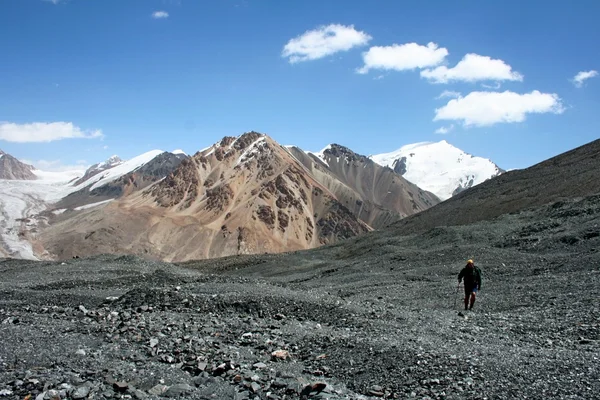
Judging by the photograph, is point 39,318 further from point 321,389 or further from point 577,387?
point 577,387

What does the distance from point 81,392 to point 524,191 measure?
53239mm

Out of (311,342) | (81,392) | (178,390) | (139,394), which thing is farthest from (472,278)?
(81,392)

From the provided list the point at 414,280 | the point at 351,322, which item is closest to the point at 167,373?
the point at 351,322

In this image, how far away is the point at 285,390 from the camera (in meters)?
8.64

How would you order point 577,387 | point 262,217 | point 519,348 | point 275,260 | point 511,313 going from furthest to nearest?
point 262,217, point 275,260, point 511,313, point 519,348, point 577,387

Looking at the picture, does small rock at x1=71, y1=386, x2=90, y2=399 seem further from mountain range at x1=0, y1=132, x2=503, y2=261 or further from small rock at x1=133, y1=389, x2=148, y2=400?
mountain range at x1=0, y1=132, x2=503, y2=261

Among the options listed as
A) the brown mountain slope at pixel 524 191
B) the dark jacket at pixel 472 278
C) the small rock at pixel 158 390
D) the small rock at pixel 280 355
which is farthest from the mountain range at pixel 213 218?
the small rock at pixel 158 390

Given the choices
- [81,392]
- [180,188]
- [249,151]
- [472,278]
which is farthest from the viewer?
[249,151]

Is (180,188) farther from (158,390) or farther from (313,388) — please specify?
(313,388)

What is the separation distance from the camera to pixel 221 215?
141375mm

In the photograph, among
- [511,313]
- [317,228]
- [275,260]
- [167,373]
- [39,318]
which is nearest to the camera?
[167,373]

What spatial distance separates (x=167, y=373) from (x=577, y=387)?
23.5 ft

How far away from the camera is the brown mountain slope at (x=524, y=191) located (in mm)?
48188

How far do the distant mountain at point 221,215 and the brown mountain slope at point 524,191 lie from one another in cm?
7308
